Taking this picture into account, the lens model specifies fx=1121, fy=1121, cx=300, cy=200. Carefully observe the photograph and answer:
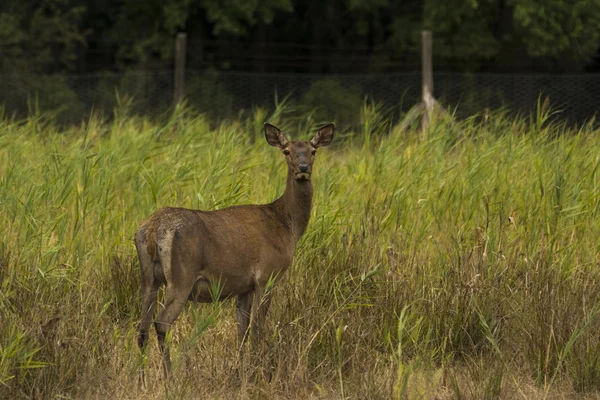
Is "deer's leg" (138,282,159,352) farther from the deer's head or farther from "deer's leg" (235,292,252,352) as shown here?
the deer's head

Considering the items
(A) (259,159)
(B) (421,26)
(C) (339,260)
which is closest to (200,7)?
(B) (421,26)

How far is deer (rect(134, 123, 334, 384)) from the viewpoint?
5.51 meters

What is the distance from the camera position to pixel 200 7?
82.3 feet

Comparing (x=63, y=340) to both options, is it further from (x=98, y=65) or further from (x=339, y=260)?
(x=98, y=65)

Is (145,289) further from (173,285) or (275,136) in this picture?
(275,136)

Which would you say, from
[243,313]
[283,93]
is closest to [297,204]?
[243,313]

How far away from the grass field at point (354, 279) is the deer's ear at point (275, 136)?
2.08 ft

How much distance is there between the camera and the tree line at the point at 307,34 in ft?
72.1

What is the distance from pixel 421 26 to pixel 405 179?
1592 centimetres

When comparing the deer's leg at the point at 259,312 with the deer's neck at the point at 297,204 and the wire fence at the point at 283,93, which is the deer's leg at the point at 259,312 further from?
the wire fence at the point at 283,93

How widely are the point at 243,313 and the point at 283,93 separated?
14.5 m

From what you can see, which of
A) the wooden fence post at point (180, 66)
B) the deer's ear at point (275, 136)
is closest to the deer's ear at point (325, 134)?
the deer's ear at point (275, 136)

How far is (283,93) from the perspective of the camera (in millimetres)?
20328

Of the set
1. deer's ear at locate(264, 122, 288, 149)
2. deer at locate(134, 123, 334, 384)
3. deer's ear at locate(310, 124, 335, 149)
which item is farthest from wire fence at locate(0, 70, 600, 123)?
deer at locate(134, 123, 334, 384)
